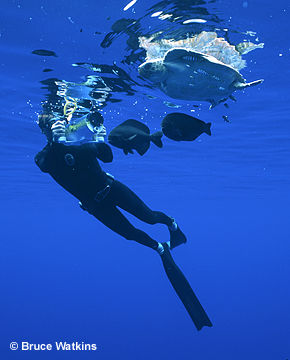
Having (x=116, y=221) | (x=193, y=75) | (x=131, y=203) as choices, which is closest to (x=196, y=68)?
(x=193, y=75)

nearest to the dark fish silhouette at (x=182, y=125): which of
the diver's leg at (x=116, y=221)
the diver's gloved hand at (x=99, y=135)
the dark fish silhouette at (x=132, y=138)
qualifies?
the dark fish silhouette at (x=132, y=138)

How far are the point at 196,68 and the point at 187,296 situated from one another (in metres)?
5.29

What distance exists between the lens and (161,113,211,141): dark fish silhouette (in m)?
4.99

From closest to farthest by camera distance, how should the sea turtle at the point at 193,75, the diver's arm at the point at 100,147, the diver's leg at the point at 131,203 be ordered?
the sea turtle at the point at 193,75, the diver's arm at the point at 100,147, the diver's leg at the point at 131,203

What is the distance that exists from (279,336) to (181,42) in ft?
116

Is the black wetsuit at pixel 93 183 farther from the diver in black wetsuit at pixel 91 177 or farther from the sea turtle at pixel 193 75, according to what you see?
the sea turtle at pixel 193 75

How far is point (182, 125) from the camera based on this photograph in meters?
5.00

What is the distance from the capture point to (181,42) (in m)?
7.78

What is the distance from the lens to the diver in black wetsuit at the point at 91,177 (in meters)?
7.48

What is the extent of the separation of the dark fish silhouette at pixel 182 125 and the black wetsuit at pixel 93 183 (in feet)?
7.74

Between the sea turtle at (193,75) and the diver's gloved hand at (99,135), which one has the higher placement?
the sea turtle at (193,75)

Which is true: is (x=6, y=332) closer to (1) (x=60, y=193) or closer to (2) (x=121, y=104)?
(1) (x=60, y=193)

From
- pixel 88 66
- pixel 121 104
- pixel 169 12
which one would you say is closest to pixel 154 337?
pixel 121 104

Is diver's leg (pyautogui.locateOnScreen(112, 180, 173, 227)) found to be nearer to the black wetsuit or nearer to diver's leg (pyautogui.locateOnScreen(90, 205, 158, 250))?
the black wetsuit
